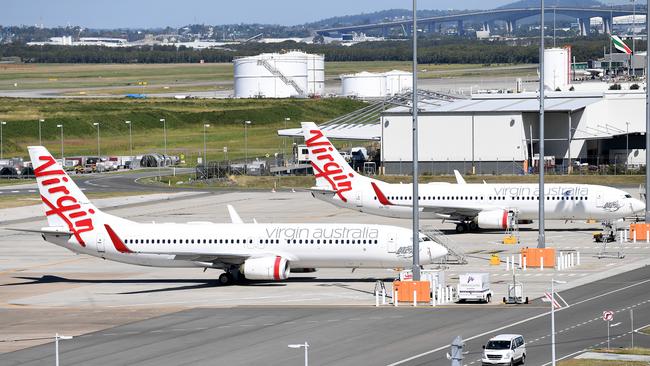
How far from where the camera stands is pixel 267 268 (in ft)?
231

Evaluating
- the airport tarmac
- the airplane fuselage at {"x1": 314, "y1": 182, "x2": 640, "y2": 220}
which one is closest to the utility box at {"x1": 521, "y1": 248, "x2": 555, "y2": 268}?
the airport tarmac

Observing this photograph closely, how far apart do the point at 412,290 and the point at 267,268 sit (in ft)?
30.4

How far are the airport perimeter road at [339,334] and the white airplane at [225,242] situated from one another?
7.10m

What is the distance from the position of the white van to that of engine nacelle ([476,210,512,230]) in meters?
48.7

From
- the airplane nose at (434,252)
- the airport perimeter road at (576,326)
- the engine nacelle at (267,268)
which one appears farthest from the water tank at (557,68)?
the engine nacelle at (267,268)

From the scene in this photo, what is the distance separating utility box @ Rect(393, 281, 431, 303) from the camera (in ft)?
213

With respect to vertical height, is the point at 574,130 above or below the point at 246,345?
above

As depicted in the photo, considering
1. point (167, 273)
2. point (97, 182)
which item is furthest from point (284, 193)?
point (167, 273)

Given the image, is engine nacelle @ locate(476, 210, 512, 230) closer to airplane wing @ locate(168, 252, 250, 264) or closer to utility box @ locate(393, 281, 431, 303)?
airplane wing @ locate(168, 252, 250, 264)

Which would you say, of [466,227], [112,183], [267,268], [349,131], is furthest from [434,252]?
[112,183]

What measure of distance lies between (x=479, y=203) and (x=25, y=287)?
3888cm

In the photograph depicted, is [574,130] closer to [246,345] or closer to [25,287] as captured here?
[25,287]

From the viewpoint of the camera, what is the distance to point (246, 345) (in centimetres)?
5459

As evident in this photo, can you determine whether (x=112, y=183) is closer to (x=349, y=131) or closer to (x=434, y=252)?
(x=349, y=131)
